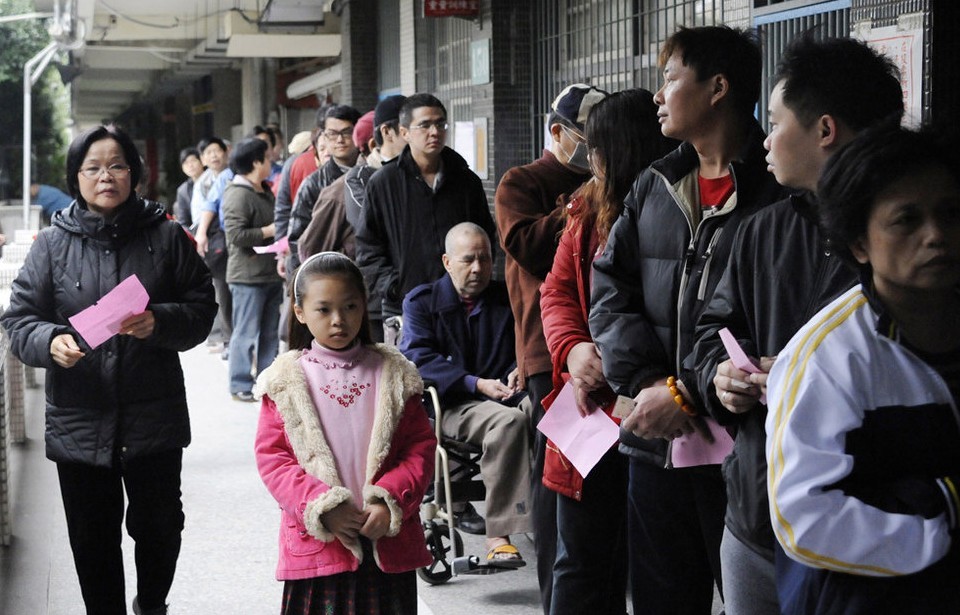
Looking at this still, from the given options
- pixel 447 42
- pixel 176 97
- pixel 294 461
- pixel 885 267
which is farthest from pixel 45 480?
pixel 176 97

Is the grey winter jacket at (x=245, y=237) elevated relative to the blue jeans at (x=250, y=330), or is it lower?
elevated

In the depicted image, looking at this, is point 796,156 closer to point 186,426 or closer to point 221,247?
point 186,426

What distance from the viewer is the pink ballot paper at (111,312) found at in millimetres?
4238

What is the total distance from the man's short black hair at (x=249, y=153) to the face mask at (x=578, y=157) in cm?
563

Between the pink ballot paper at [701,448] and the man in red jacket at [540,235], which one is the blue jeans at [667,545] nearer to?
the pink ballot paper at [701,448]

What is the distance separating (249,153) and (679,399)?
23.9 feet

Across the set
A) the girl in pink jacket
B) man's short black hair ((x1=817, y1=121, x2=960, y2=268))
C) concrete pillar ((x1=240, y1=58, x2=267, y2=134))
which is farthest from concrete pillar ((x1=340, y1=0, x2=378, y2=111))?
man's short black hair ((x1=817, y1=121, x2=960, y2=268))

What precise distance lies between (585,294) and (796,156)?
1.29m

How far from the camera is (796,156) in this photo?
2.73 m

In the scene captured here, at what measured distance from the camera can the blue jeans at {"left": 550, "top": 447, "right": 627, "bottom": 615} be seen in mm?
3973

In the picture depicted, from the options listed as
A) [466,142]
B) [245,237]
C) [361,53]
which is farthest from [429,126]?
[361,53]

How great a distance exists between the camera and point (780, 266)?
2.63 metres

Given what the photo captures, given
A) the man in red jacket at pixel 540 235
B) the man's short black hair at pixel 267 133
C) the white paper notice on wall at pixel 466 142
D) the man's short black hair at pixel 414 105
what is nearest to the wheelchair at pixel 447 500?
the man in red jacket at pixel 540 235

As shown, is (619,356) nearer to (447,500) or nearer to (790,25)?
(447,500)
